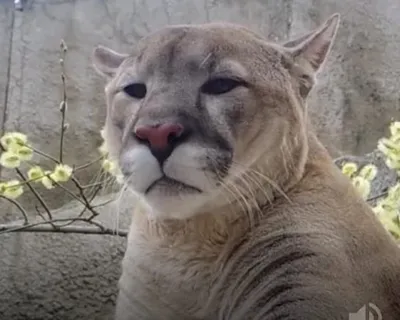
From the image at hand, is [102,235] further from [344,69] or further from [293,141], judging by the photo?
[344,69]

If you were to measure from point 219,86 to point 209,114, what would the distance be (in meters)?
0.05

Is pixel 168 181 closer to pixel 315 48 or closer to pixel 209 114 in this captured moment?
pixel 209 114

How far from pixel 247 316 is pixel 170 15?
1.14 metres

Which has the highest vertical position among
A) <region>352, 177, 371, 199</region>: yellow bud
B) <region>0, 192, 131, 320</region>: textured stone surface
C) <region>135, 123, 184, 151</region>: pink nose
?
<region>135, 123, 184, 151</region>: pink nose

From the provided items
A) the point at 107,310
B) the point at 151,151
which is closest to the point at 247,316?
the point at 151,151

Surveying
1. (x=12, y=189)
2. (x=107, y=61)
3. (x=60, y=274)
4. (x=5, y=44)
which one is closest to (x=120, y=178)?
(x=107, y=61)

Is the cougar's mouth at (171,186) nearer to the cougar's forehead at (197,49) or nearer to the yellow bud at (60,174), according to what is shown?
the cougar's forehead at (197,49)

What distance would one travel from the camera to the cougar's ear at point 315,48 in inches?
48.9

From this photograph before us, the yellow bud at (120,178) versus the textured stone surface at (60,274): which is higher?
the yellow bud at (120,178)

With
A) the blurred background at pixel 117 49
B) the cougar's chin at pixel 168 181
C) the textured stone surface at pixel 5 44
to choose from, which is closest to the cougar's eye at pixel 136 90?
the cougar's chin at pixel 168 181

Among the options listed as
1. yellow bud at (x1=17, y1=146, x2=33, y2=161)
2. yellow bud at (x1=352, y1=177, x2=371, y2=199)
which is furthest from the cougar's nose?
yellow bud at (x1=352, y1=177, x2=371, y2=199)

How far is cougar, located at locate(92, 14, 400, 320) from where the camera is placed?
1.07 meters

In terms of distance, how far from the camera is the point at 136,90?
1212 mm

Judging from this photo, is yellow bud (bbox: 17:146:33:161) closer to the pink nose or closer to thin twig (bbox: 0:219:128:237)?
thin twig (bbox: 0:219:128:237)
